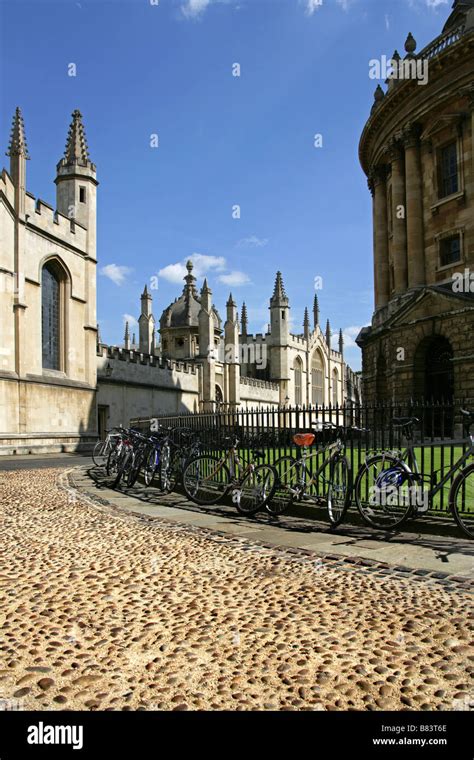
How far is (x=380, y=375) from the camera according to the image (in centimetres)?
2716

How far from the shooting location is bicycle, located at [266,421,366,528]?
266 inches

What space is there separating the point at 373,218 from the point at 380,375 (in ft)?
28.8

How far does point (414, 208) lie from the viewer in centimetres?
2472

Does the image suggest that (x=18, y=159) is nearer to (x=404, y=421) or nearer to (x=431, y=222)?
(x=431, y=222)

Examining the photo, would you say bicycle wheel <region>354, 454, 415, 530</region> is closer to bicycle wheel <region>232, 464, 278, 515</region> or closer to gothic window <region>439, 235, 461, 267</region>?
bicycle wheel <region>232, 464, 278, 515</region>

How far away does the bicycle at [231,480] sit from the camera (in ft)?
25.0

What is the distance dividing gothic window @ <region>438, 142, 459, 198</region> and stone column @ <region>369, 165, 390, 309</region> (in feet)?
15.3

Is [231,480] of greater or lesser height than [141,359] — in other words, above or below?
below

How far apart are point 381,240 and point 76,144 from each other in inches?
663

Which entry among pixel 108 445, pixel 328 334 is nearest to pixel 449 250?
pixel 108 445

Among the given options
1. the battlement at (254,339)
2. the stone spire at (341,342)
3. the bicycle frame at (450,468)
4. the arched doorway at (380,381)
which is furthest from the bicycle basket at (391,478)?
the stone spire at (341,342)

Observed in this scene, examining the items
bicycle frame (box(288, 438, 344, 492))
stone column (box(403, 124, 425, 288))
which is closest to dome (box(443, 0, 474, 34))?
stone column (box(403, 124, 425, 288))
